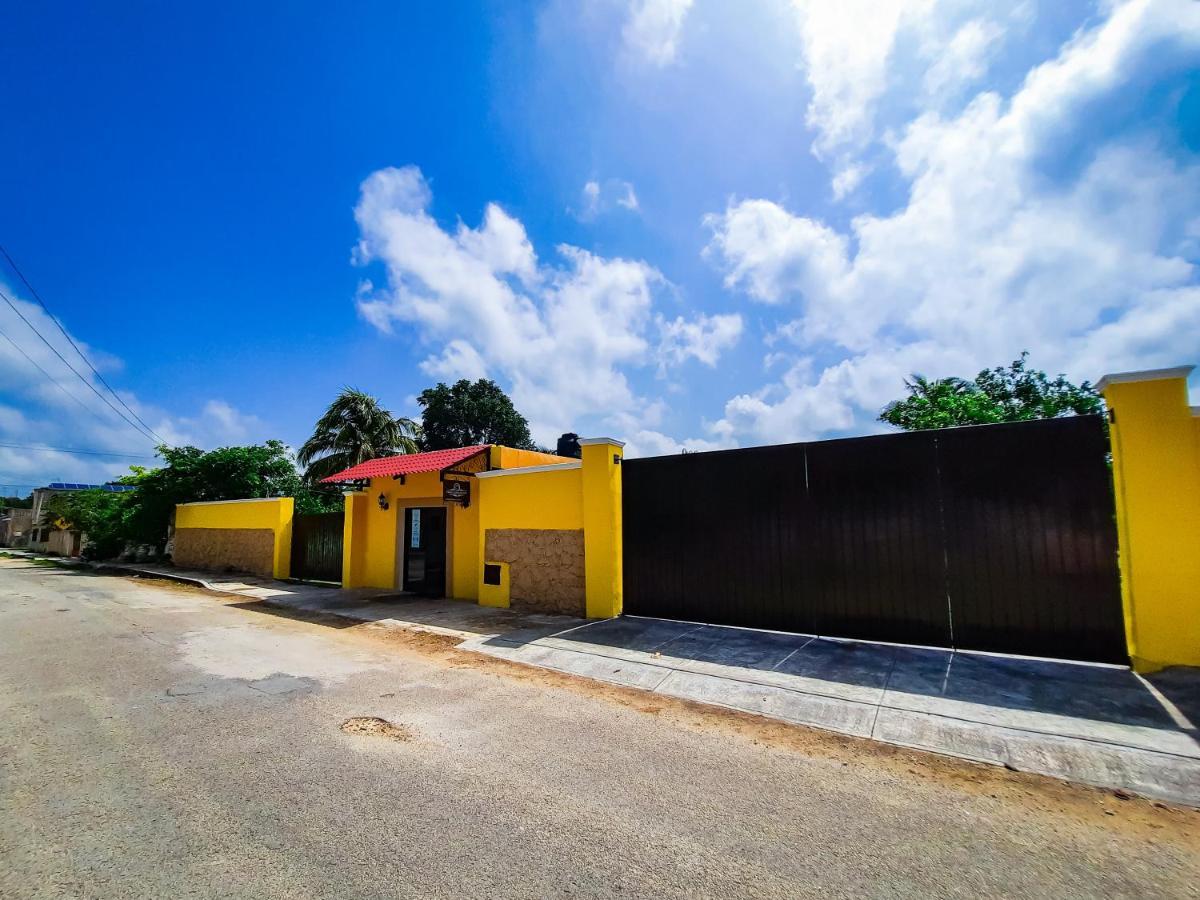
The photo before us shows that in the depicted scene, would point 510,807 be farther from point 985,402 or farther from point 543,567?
point 985,402

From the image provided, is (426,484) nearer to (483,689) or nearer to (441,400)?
(483,689)

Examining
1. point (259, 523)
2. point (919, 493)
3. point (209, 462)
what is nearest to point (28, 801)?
point (919, 493)

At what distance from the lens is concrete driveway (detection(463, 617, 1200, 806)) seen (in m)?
3.78

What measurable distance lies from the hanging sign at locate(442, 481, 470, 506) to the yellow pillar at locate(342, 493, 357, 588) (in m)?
4.42

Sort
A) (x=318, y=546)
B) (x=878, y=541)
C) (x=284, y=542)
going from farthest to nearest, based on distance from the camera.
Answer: (x=284, y=542), (x=318, y=546), (x=878, y=541)

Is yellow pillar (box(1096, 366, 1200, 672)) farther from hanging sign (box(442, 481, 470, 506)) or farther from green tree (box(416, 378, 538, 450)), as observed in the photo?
green tree (box(416, 378, 538, 450))

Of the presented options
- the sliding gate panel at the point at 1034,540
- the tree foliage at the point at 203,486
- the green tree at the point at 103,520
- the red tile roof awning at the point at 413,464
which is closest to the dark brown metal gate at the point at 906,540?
the sliding gate panel at the point at 1034,540

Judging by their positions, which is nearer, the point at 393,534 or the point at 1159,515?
the point at 1159,515

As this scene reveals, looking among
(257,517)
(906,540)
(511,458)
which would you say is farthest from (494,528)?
(257,517)

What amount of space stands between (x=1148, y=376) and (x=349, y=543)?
1548 cm

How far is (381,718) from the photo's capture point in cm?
467

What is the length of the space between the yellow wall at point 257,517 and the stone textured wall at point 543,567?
10.1 metres

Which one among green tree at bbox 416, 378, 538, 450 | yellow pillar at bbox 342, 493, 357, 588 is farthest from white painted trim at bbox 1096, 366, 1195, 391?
green tree at bbox 416, 378, 538, 450

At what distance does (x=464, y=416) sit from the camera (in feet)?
119
